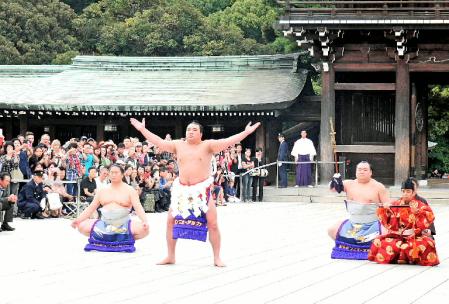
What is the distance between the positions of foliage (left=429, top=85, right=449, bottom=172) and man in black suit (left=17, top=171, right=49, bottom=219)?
21167mm

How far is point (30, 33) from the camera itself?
40344 millimetres

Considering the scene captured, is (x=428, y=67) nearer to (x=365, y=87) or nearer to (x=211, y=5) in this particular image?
(x=365, y=87)

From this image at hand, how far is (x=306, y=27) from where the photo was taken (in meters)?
22.3

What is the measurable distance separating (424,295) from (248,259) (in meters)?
2.78

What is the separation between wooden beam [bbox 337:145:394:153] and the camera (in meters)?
22.9

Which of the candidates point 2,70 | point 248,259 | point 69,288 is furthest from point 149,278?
point 2,70

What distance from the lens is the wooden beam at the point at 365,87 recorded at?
2283 centimetres

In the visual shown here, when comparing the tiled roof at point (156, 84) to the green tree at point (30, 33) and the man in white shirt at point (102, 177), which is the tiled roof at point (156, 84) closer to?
the man in white shirt at point (102, 177)

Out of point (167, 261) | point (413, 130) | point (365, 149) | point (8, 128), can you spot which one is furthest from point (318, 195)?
point (167, 261)

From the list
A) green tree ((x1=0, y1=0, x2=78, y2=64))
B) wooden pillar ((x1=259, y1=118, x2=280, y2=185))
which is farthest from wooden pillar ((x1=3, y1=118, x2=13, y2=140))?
green tree ((x1=0, y1=0, x2=78, y2=64))

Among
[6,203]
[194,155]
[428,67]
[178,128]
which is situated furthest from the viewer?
[178,128]

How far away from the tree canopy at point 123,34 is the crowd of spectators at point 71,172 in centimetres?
2026

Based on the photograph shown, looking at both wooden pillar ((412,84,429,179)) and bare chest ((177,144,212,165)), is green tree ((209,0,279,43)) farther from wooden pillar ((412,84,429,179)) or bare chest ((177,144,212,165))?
bare chest ((177,144,212,165))

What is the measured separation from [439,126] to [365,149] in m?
12.5
